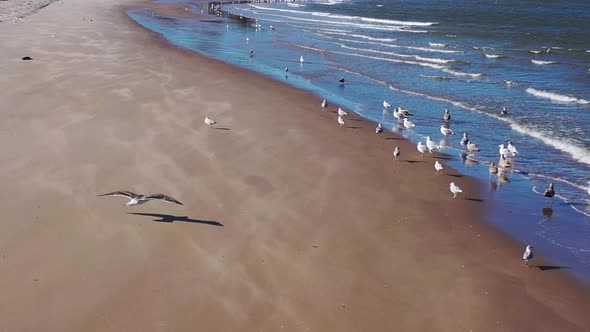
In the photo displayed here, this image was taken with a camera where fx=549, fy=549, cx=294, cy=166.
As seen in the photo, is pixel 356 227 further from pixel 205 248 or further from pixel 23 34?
pixel 23 34

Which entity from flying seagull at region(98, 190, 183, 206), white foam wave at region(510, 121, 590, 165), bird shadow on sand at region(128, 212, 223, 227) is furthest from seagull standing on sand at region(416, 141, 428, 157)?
flying seagull at region(98, 190, 183, 206)

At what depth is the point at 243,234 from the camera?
35.9 feet

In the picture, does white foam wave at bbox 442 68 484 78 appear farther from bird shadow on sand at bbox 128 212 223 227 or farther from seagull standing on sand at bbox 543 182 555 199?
bird shadow on sand at bbox 128 212 223 227

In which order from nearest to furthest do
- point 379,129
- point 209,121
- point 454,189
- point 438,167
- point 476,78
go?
point 454,189 < point 438,167 < point 209,121 < point 379,129 < point 476,78

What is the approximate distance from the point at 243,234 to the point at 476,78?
2198 cm

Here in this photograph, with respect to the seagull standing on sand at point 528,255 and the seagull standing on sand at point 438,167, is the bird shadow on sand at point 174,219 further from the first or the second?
the seagull standing on sand at point 438,167

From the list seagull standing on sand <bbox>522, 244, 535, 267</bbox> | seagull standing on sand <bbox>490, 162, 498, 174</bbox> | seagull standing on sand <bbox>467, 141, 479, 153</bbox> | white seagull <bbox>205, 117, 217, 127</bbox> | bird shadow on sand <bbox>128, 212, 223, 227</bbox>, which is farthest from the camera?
white seagull <bbox>205, 117, 217, 127</bbox>

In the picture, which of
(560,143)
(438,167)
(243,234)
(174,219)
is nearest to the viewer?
(243,234)

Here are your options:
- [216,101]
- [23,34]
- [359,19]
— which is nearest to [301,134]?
[216,101]

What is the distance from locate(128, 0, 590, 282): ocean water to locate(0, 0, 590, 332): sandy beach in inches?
56.0

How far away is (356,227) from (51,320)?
6045mm

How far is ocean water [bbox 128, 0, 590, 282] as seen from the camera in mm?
13617

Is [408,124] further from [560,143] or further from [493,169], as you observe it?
[560,143]

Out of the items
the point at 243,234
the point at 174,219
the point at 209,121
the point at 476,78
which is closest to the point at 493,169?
the point at 243,234
